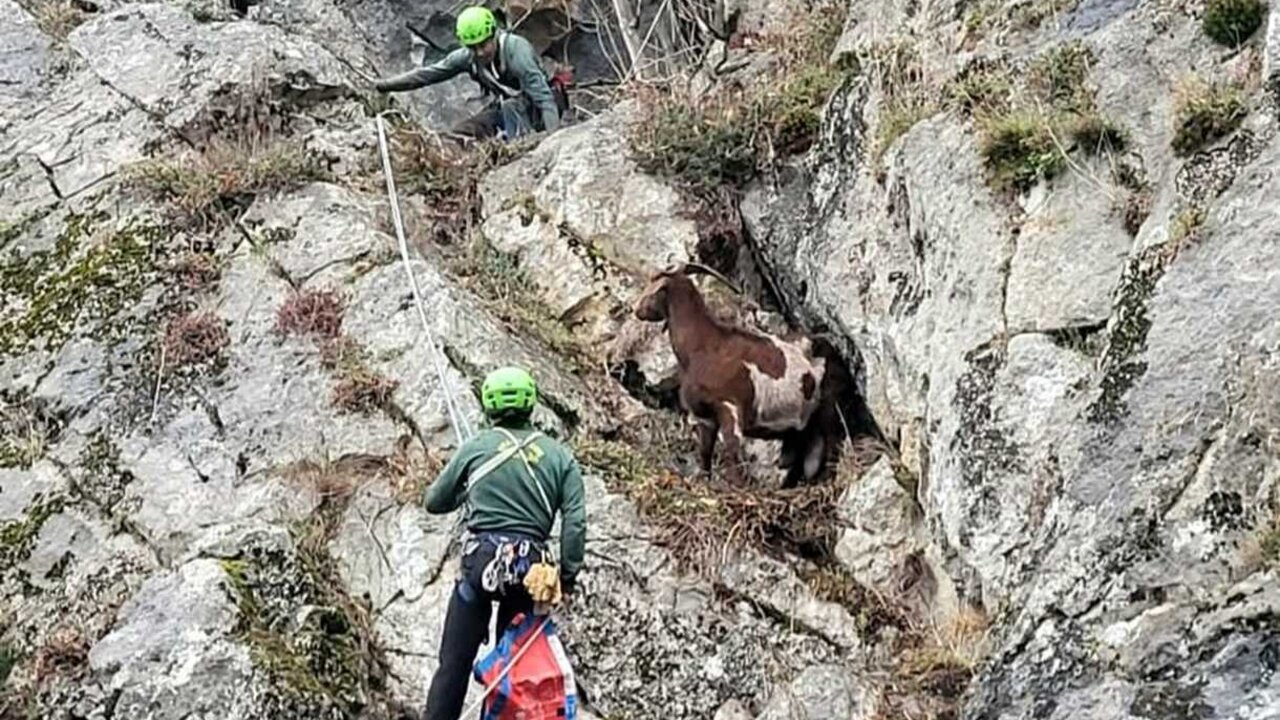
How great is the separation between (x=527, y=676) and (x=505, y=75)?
740cm

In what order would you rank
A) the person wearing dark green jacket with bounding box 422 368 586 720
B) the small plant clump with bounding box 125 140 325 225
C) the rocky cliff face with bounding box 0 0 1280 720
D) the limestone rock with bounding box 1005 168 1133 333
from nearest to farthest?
1. the rocky cliff face with bounding box 0 0 1280 720
2. the person wearing dark green jacket with bounding box 422 368 586 720
3. the limestone rock with bounding box 1005 168 1133 333
4. the small plant clump with bounding box 125 140 325 225

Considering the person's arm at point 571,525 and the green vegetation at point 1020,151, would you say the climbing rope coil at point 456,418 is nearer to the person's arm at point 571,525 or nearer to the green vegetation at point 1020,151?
the person's arm at point 571,525

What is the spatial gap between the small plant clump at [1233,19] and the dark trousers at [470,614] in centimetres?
443

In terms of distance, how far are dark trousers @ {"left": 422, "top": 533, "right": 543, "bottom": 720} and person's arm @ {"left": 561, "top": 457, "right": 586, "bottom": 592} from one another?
13cm

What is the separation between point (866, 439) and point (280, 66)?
6.45 m

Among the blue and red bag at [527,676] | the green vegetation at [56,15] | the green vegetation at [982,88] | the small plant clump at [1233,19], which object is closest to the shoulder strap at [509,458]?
the blue and red bag at [527,676]

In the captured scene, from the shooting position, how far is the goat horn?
11.6 meters

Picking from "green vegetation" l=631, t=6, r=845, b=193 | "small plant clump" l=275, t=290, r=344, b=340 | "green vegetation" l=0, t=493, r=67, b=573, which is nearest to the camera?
"green vegetation" l=0, t=493, r=67, b=573

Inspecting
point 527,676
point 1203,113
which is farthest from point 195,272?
point 1203,113

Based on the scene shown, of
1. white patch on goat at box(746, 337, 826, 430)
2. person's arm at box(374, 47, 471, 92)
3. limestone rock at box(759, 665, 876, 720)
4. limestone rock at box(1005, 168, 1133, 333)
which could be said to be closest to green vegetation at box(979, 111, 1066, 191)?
limestone rock at box(1005, 168, 1133, 333)

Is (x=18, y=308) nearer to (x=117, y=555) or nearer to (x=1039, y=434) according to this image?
(x=117, y=555)

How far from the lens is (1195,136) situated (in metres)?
8.09

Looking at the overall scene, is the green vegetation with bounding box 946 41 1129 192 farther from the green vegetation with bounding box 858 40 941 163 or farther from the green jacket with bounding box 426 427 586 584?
the green jacket with bounding box 426 427 586 584

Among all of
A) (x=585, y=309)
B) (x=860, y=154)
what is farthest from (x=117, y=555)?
(x=860, y=154)
